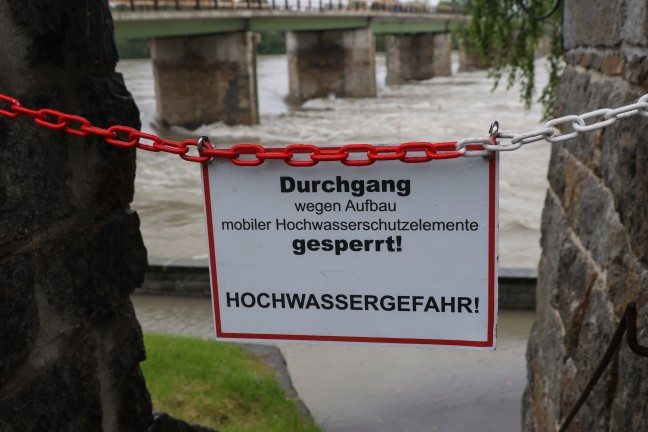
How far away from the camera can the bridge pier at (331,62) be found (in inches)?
1487

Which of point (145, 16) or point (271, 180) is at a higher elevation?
point (145, 16)

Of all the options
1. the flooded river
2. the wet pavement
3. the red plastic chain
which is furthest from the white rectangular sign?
the flooded river

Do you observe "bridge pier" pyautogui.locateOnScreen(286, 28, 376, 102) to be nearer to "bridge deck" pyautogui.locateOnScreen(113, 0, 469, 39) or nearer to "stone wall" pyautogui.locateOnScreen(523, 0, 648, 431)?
"bridge deck" pyautogui.locateOnScreen(113, 0, 469, 39)

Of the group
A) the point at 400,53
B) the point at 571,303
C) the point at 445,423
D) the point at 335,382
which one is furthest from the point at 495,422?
the point at 400,53

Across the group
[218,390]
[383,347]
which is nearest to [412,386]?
[383,347]

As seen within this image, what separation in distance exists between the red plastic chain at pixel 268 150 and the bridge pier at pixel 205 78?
2760cm

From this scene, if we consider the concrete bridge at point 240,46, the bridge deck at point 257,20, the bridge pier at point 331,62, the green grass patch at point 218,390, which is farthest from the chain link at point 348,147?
the bridge pier at point 331,62

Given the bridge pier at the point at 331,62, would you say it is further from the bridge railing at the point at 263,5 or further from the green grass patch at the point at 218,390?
the green grass patch at the point at 218,390

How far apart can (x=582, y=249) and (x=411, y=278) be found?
4.26 feet

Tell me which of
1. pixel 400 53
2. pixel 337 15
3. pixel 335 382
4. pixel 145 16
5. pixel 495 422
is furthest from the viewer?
pixel 400 53

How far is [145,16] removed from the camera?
22.3 meters

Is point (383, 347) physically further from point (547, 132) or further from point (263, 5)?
point (263, 5)

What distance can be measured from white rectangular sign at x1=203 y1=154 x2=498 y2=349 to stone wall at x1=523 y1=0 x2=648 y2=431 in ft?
1.74

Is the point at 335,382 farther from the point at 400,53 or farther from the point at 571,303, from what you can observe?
the point at 400,53
